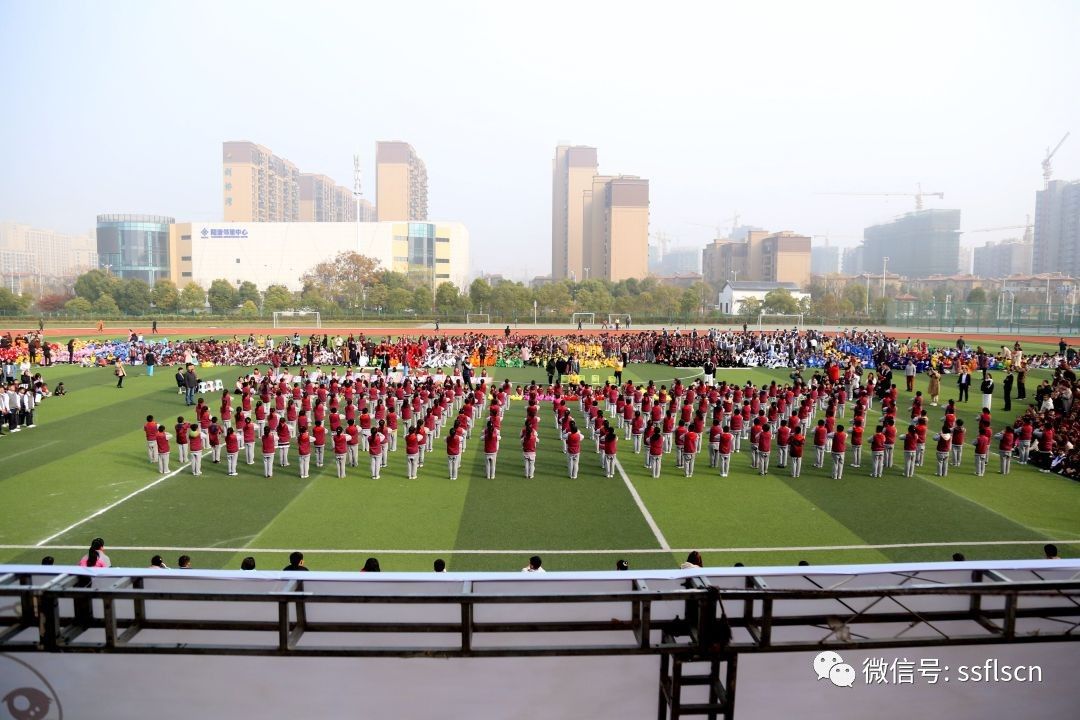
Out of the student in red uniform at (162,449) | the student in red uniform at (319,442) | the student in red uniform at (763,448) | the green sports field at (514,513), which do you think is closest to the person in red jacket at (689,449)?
the green sports field at (514,513)

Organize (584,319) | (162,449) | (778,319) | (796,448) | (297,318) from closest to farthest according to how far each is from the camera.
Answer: (162,449), (796,448), (584,319), (778,319), (297,318)

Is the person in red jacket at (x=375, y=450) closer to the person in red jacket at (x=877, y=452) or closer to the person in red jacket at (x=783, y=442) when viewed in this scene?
the person in red jacket at (x=783, y=442)

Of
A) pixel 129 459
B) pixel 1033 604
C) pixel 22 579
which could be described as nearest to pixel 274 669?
pixel 22 579

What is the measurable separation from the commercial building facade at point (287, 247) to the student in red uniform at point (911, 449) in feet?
319

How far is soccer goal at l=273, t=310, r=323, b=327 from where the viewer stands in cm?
7538

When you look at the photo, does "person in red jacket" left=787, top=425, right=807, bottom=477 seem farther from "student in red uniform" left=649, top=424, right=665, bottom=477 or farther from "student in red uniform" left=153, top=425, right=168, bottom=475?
"student in red uniform" left=153, top=425, right=168, bottom=475

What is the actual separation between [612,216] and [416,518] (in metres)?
177

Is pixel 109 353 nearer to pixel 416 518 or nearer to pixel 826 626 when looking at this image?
pixel 416 518

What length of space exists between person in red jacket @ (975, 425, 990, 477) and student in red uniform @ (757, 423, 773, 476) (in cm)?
479

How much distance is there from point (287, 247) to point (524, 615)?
376 ft

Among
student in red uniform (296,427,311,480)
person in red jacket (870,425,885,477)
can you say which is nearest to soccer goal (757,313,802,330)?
person in red jacket (870,425,885,477)

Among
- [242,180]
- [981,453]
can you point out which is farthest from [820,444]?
[242,180]

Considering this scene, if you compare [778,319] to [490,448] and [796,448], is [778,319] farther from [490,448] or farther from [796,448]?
[490,448]

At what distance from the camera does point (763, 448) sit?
1803cm
